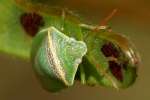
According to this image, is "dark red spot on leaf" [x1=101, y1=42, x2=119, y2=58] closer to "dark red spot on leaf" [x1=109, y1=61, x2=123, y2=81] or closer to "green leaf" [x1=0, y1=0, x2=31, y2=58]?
"dark red spot on leaf" [x1=109, y1=61, x2=123, y2=81]

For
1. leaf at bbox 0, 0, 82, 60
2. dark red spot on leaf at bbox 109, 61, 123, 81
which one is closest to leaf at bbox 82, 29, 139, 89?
dark red spot on leaf at bbox 109, 61, 123, 81

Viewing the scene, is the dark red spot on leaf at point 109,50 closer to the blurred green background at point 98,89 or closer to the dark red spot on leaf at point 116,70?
the dark red spot on leaf at point 116,70

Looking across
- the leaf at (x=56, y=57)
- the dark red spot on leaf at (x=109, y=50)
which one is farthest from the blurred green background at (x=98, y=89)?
the leaf at (x=56, y=57)

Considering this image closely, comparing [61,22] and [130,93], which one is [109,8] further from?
[61,22]

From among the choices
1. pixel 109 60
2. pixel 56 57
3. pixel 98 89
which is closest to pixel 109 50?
pixel 109 60

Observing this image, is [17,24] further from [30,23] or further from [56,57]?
[56,57]

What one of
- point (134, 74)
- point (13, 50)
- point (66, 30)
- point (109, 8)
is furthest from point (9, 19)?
point (109, 8)

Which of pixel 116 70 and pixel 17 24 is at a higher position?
pixel 17 24
